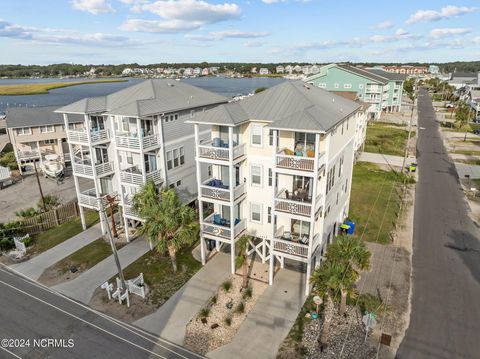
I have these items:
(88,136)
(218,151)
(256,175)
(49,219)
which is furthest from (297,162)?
(49,219)

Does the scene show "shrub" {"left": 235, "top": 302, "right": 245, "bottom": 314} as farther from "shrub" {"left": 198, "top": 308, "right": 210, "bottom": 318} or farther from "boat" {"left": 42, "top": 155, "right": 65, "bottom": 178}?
"boat" {"left": 42, "top": 155, "right": 65, "bottom": 178}

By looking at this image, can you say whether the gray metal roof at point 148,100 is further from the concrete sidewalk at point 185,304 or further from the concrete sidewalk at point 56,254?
the concrete sidewalk at point 185,304

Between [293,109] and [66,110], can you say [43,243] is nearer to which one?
[66,110]

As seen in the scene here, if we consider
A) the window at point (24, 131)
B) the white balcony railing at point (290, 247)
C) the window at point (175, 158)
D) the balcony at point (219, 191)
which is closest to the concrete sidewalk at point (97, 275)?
the window at point (175, 158)

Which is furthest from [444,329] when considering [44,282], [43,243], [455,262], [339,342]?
[43,243]

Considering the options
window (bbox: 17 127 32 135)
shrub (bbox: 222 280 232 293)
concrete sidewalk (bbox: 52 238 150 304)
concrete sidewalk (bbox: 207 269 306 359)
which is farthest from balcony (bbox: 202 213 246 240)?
window (bbox: 17 127 32 135)

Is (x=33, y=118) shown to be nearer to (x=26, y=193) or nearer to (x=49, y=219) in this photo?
(x=26, y=193)

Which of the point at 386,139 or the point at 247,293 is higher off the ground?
the point at 386,139
